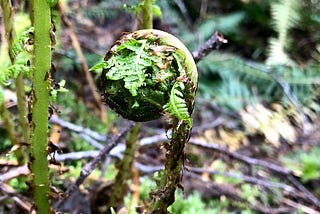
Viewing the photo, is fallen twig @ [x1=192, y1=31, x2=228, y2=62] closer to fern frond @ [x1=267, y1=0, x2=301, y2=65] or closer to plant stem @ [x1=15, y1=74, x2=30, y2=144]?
plant stem @ [x1=15, y1=74, x2=30, y2=144]

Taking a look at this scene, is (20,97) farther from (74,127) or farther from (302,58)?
(302,58)

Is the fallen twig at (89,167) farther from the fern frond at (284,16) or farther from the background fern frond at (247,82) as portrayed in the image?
the fern frond at (284,16)

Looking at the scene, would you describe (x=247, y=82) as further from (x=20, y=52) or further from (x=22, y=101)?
(x=20, y=52)

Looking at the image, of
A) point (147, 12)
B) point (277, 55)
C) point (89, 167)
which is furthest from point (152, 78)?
point (277, 55)

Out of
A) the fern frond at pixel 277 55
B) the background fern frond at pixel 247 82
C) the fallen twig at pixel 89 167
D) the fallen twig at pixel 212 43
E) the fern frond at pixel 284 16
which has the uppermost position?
the fallen twig at pixel 212 43

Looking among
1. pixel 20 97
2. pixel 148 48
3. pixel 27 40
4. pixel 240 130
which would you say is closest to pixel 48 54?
pixel 27 40

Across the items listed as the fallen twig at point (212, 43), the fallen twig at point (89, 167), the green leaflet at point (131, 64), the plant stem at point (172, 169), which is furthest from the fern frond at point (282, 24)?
the green leaflet at point (131, 64)
